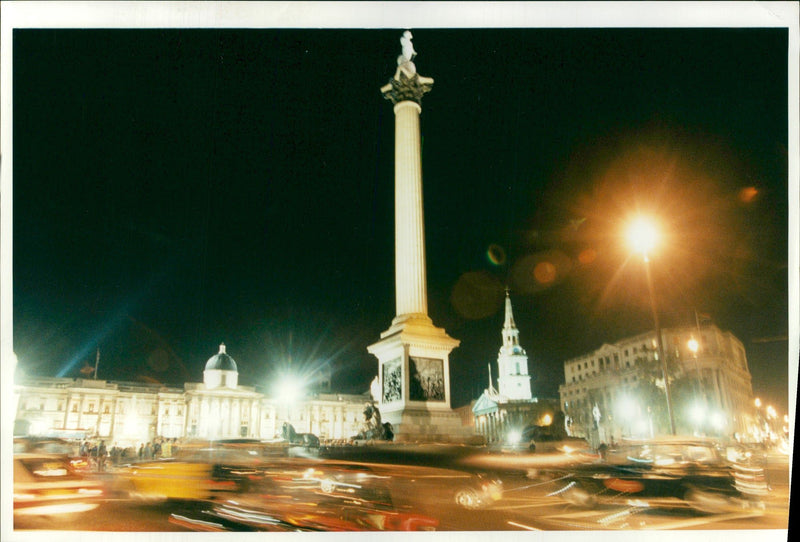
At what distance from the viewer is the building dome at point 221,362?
10.8 m

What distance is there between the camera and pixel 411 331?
973 cm

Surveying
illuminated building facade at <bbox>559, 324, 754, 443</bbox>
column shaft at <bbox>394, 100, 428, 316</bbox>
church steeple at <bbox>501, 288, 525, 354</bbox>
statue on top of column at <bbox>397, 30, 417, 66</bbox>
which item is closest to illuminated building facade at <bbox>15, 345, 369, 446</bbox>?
column shaft at <bbox>394, 100, 428, 316</bbox>

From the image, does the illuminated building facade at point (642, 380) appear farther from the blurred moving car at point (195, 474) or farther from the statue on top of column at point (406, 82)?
the statue on top of column at point (406, 82)

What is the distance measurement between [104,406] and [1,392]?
119 inches

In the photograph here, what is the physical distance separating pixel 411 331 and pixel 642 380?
5.93m

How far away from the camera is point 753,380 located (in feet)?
34.4

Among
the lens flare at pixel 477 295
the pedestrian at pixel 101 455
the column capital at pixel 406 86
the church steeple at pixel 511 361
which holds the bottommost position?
the pedestrian at pixel 101 455

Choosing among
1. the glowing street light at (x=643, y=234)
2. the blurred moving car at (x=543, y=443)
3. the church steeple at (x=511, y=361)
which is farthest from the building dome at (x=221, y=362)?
the glowing street light at (x=643, y=234)

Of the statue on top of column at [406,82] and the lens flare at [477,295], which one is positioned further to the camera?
the lens flare at [477,295]

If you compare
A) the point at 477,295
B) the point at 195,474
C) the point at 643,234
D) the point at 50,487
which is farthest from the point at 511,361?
the point at 50,487

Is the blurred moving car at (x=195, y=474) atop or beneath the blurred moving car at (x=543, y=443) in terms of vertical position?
beneath

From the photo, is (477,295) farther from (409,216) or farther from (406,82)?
(406,82)

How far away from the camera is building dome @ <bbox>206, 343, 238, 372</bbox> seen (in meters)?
10.8

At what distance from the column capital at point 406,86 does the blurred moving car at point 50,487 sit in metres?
8.61
